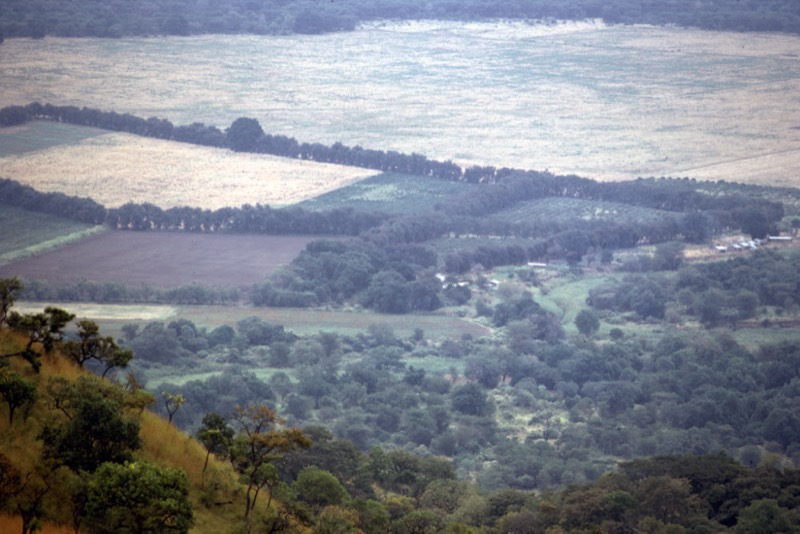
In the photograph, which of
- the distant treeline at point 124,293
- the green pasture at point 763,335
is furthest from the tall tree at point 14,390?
the green pasture at point 763,335

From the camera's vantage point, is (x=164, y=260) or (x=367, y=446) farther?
(x=164, y=260)

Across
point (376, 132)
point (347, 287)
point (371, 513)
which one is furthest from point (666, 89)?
point (371, 513)

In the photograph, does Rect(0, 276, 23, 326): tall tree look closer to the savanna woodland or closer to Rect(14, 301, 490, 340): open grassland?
the savanna woodland

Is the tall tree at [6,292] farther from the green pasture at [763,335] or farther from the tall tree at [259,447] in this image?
the green pasture at [763,335]

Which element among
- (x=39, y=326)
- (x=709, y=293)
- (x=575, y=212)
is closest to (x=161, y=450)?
(x=39, y=326)

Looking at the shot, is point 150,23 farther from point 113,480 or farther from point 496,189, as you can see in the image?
point 113,480

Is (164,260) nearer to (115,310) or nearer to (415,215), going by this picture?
(115,310)
